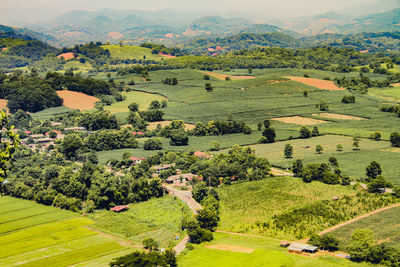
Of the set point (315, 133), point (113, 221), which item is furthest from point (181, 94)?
point (113, 221)

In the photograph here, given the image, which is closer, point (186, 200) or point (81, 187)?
point (186, 200)

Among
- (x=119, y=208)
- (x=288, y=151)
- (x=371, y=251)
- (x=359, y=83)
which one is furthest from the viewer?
(x=359, y=83)

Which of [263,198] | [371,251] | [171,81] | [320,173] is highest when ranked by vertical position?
[171,81]

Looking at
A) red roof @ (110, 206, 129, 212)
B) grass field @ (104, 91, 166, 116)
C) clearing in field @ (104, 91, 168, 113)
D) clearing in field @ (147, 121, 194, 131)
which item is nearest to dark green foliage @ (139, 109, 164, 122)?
clearing in field @ (147, 121, 194, 131)

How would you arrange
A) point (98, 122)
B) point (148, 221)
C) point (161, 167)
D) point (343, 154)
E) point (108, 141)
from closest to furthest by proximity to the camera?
point (148, 221), point (161, 167), point (343, 154), point (108, 141), point (98, 122)

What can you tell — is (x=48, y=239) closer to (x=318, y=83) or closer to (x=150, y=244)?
(x=150, y=244)

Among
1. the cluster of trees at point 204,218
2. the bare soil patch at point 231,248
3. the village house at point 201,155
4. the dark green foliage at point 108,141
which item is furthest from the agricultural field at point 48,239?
the dark green foliage at point 108,141

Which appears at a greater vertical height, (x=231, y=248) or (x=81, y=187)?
(x=231, y=248)

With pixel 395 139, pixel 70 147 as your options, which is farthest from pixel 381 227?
pixel 70 147
